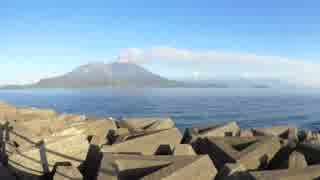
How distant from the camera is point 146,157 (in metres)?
12.3

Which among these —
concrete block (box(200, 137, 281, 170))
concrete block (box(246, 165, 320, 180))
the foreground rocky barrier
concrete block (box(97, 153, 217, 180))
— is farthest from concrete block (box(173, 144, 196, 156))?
concrete block (box(246, 165, 320, 180))

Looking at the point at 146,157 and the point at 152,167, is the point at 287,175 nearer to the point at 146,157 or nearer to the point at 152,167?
the point at 152,167

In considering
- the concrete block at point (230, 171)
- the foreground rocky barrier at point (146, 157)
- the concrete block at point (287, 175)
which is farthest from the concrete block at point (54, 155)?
the concrete block at point (287, 175)

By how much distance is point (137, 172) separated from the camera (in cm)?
1168

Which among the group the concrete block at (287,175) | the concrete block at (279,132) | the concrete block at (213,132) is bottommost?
the concrete block at (279,132)

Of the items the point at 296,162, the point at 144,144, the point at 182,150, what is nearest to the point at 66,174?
the point at 144,144

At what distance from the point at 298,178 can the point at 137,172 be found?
16.8 feet

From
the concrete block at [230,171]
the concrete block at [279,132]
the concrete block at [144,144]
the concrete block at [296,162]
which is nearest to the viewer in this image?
the concrete block at [230,171]

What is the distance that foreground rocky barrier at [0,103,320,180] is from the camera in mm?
11094

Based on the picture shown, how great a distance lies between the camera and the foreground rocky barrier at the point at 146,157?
36.4 ft

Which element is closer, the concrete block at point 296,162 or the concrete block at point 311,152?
the concrete block at point 296,162

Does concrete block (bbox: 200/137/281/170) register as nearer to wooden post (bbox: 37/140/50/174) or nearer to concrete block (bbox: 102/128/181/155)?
concrete block (bbox: 102/128/181/155)

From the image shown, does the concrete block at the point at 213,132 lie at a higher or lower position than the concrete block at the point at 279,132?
higher

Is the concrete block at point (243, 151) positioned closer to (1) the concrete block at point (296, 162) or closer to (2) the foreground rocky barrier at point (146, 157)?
(2) the foreground rocky barrier at point (146, 157)
